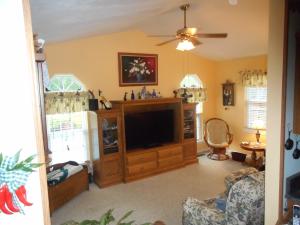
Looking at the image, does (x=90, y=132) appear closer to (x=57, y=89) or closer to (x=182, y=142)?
(x=57, y=89)

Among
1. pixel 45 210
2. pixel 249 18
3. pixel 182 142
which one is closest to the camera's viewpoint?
pixel 45 210

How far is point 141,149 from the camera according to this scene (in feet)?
17.4

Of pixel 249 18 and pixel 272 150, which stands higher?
pixel 249 18

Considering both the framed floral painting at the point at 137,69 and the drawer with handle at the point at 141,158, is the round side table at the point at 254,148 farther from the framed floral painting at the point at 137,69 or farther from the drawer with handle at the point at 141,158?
the framed floral painting at the point at 137,69

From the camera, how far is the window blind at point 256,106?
19.5 ft

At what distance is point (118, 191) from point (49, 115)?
1.96 metres

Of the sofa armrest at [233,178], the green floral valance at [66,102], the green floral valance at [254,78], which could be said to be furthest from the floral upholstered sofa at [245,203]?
the green floral valance at [254,78]

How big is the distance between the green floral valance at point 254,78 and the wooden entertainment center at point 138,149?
1.50 metres

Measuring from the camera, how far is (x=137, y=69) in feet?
18.1

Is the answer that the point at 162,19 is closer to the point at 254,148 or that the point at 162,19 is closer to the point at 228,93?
the point at 228,93

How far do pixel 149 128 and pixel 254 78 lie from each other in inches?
113

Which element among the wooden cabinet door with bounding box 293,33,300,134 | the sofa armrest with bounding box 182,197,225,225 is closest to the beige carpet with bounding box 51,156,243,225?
the sofa armrest with bounding box 182,197,225,225

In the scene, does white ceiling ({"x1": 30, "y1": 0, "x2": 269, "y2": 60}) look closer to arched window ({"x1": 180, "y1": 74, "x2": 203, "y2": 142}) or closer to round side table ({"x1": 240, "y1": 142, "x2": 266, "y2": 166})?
arched window ({"x1": 180, "y1": 74, "x2": 203, "y2": 142})

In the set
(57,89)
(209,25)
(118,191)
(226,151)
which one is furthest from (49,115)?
(226,151)
